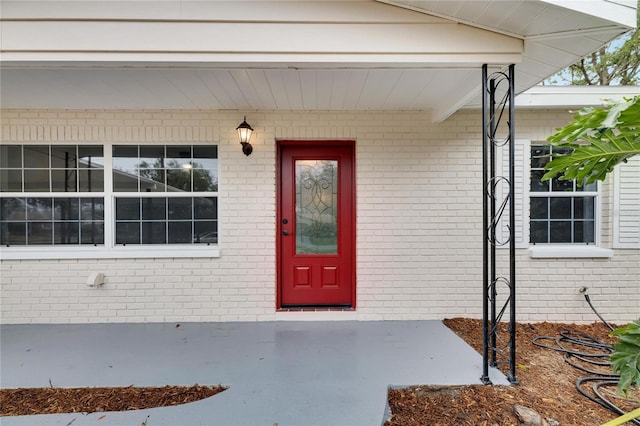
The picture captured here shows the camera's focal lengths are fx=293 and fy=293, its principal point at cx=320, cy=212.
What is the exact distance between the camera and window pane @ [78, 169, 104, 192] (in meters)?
3.34

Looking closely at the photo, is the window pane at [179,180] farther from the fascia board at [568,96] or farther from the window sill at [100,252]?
the fascia board at [568,96]

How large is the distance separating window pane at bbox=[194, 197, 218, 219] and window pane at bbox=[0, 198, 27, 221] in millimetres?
1944

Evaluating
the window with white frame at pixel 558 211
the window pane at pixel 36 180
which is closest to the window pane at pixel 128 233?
the window pane at pixel 36 180

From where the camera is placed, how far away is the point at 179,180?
3.39 metres

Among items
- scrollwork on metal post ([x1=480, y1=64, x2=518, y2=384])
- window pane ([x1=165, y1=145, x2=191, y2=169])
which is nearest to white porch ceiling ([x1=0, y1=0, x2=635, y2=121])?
scrollwork on metal post ([x1=480, y1=64, x2=518, y2=384])

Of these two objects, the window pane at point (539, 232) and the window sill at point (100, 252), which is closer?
the window sill at point (100, 252)

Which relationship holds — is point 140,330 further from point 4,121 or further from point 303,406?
point 4,121

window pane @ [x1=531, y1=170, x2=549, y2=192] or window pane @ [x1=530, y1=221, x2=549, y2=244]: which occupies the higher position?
window pane @ [x1=531, y1=170, x2=549, y2=192]

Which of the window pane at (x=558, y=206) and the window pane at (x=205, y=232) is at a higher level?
the window pane at (x=558, y=206)

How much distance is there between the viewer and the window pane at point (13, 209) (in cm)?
333

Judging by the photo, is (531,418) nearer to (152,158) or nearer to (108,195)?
(152,158)

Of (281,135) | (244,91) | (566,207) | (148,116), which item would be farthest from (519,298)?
(148,116)

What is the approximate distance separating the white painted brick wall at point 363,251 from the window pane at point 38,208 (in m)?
0.53

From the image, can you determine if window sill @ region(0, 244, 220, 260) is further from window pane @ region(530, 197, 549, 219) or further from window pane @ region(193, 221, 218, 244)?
window pane @ region(530, 197, 549, 219)
